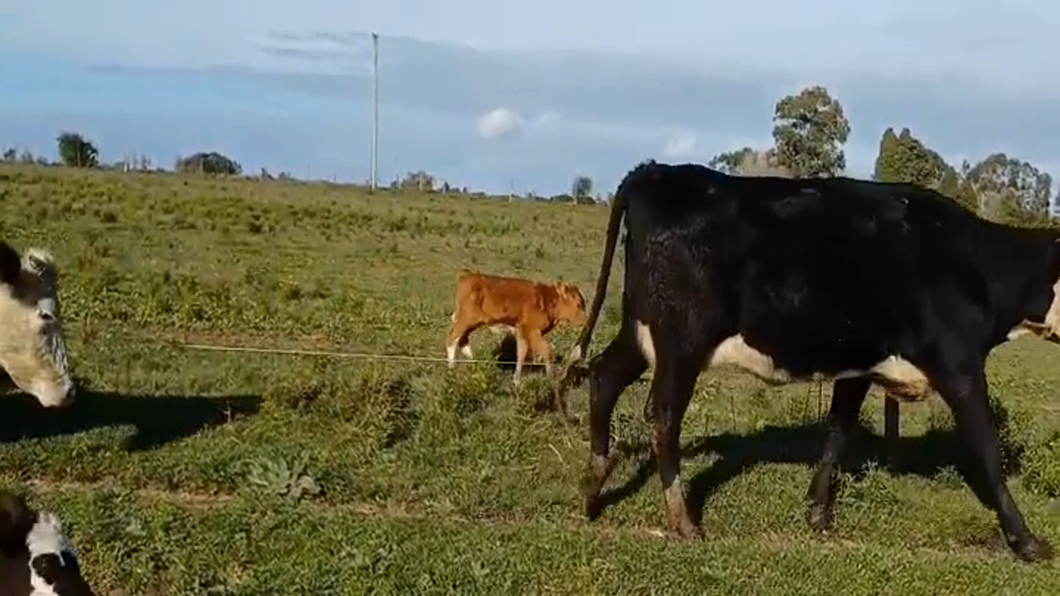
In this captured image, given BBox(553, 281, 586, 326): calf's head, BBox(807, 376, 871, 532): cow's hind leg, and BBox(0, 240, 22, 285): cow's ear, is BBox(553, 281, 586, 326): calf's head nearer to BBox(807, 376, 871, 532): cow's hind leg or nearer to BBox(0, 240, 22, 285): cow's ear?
BBox(807, 376, 871, 532): cow's hind leg

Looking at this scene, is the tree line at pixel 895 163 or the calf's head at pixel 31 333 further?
the tree line at pixel 895 163

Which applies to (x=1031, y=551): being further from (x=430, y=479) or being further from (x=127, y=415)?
(x=127, y=415)

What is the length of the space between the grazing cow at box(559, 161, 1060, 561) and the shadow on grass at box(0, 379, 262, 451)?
10.5 feet

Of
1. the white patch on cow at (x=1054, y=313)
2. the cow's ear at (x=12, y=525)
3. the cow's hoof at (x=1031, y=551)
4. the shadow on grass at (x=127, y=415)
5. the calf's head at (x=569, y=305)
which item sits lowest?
the cow's hoof at (x=1031, y=551)

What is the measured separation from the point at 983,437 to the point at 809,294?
1.40 m

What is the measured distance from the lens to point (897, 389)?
364 inches

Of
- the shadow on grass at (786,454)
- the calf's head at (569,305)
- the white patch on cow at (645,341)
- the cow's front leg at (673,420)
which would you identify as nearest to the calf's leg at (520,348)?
the calf's head at (569,305)

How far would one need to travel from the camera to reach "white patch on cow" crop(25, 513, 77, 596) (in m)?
5.24

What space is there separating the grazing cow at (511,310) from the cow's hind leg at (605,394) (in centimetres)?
616

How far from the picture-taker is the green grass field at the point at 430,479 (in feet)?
25.6

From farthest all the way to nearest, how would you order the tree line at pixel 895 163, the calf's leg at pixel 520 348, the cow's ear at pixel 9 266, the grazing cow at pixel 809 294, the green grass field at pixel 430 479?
the tree line at pixel 895 163 → the calf's leg at pixel 520 348 → the cow's ear at pixel 9 266 → the grazing cow at pixel 809 294 → the green grass field at pixel 430 479

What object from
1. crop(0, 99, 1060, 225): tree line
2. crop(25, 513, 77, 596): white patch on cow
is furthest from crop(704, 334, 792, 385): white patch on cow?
crop(0, 99, 1060, 225): tree line

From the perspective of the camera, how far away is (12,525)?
5.24 metres

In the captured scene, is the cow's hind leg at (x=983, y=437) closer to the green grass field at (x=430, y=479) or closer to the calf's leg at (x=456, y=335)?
the green grass field at (x=430, y=479)
